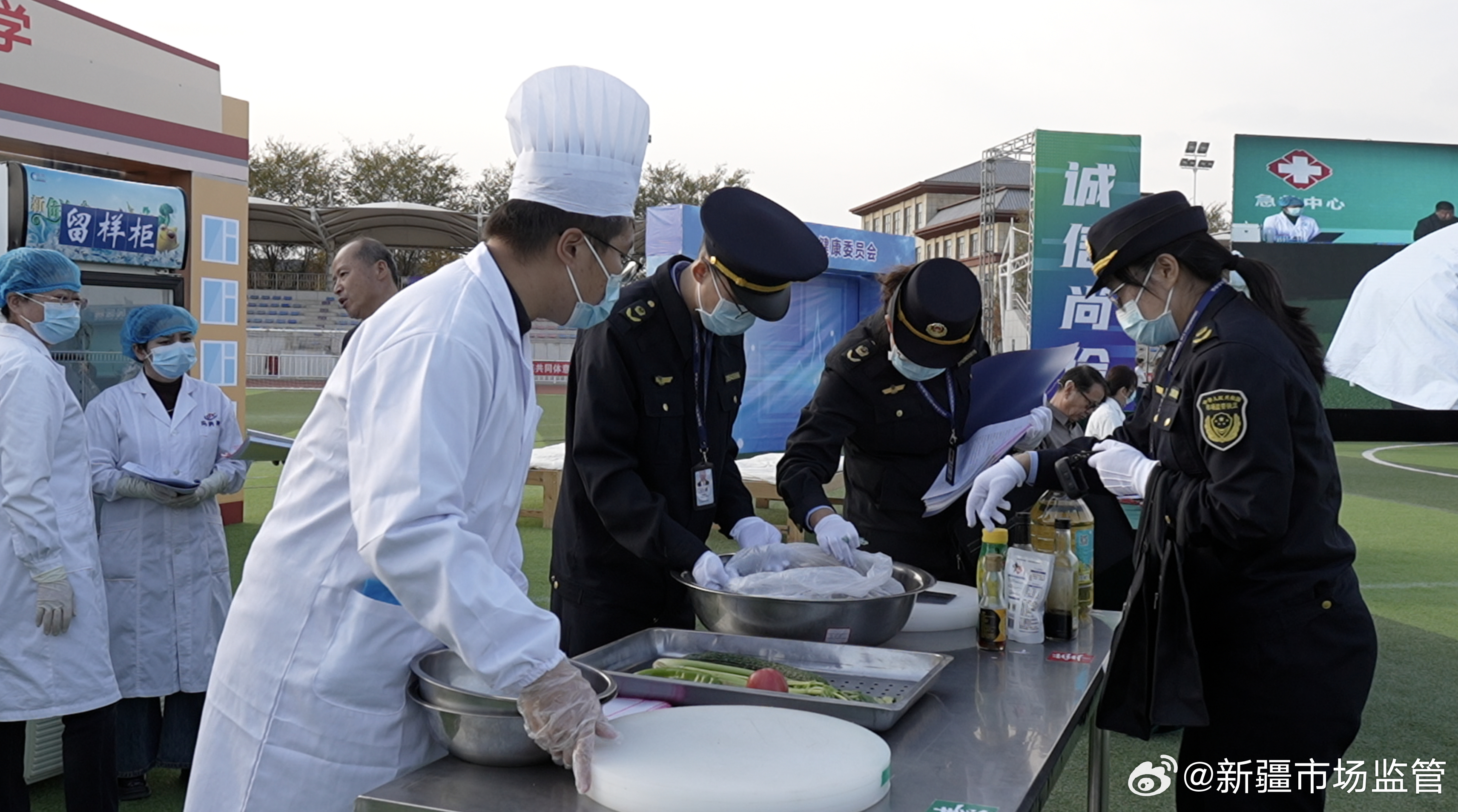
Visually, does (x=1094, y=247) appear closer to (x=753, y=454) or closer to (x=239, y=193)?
(x=239, y=193)

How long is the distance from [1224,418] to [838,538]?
88cm

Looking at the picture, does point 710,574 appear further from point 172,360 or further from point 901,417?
point 172,360

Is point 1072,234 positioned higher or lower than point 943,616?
higher

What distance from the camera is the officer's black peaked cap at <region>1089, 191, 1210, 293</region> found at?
2309mm

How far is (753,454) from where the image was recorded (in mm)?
11859

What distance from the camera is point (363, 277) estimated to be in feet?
14.0

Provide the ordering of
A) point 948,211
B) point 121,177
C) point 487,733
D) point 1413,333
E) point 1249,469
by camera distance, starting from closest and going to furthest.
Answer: point 487,733 → point 1249,469 → point 1413,333 → point 121,177 → point 948,211

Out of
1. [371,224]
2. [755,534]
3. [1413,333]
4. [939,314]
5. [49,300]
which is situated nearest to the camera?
[755,534]

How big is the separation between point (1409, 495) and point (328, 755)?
13.0 meters

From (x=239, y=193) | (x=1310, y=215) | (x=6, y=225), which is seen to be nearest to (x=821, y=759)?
(x=6, y=225)

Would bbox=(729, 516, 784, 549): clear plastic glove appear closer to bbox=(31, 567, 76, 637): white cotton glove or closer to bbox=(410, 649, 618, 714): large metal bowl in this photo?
bbox=(410, 649, 618, 714): large metal bowl

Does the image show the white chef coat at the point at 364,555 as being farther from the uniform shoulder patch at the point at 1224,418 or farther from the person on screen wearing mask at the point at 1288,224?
the person on screen wearing mask at the point at 1288,224

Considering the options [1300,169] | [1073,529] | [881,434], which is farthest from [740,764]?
[1300,169]

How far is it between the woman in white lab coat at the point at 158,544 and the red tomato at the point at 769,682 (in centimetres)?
277
